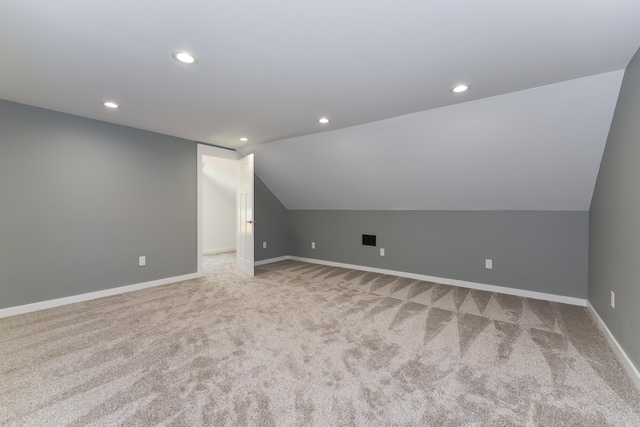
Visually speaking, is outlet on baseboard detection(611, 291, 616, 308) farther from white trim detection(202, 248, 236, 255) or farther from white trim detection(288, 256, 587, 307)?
white trim detection(202, 248, 236, 255)

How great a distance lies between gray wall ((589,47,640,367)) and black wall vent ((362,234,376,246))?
2791 mm

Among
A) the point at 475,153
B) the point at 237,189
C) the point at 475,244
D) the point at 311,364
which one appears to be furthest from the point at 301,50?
the point at 237,189

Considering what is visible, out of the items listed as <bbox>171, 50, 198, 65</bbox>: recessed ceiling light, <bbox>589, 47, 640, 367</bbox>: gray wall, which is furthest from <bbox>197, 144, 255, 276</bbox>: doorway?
<bbox>589, 47, 640, 367</bbox>: gray wall

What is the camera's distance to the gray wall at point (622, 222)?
184cm

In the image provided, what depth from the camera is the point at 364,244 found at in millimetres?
4984

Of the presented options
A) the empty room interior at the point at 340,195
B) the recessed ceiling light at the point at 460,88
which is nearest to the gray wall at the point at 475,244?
the empty room interior at the point at 340,195

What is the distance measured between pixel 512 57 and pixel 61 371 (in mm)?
3830

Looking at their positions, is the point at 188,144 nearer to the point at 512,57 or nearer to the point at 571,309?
the point at 512,57

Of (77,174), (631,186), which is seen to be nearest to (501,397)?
(631,186)

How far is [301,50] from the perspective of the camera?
1.87 metres

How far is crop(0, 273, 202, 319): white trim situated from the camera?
291 centimetres

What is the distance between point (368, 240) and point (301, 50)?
3.59 metres

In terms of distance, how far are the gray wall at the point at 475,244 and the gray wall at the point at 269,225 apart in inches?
39.9

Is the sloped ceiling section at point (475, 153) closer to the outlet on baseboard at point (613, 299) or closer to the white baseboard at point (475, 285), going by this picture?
the white baseboard at point (475, 285)
